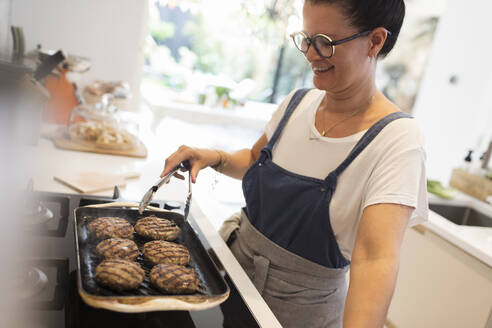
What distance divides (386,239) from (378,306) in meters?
0.13

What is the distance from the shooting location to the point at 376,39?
0.99 meters

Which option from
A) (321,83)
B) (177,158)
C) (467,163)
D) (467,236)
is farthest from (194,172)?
(467,163)

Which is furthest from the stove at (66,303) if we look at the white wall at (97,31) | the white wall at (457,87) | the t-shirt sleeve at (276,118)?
the white wall at (457,87)

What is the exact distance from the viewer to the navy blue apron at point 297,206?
41.2 inches

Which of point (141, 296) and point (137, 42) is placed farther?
point (137, 42)

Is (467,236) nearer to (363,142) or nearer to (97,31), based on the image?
(363,142)

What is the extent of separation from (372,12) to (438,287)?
4.80 ft

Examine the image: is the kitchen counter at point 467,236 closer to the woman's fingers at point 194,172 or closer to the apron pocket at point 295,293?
the apron pocket at point 295,293

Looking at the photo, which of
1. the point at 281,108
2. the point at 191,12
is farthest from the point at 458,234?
the point at 191,12

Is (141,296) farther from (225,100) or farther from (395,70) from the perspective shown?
(395,70)

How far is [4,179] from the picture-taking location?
0.62 feet

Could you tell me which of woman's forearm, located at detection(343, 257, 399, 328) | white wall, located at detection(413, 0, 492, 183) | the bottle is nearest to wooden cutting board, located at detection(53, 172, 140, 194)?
woman's forearm, located at detection(343, 257, 399, 328)

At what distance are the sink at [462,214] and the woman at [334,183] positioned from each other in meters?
1.39

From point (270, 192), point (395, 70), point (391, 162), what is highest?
point (395, 70)
